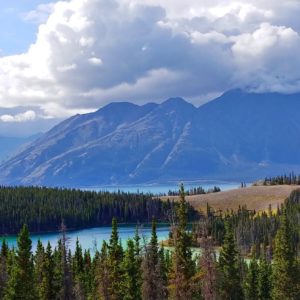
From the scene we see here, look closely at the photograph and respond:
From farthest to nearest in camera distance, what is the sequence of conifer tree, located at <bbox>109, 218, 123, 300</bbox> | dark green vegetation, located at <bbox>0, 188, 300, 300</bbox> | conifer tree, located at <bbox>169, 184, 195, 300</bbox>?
conifer tree, located at <bbox>109, 218, 123, 300</bbox>, dark green vegetation, located at <bbox>0, 188, 300, 300</bbox>, conifer tree, located at <bbox>169, 184, 195, 300</bbox>

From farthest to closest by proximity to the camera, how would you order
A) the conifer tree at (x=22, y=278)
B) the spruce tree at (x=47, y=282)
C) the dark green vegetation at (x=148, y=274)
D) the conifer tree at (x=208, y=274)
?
the spruce tree at (x=47, y=282) → the conifer tree at (x=208, y=274) → the conifer tree at (x=22, y=278) → the dark green vegetation at (x=148, y=274)

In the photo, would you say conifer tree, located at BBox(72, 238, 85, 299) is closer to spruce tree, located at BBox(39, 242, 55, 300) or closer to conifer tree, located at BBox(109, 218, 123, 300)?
spruce tree, located at BBox(39, 242, 55, 300)

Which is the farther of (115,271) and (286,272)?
(286,272)

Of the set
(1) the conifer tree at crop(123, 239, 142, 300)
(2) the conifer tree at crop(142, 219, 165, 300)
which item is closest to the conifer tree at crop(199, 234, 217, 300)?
(2) the conifer tree at crop(142, 219, 165, 300)

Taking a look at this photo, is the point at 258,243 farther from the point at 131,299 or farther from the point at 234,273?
the point at 131,299

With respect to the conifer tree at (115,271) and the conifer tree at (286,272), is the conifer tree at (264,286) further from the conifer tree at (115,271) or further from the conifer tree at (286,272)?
the conifer tree at (115,271)

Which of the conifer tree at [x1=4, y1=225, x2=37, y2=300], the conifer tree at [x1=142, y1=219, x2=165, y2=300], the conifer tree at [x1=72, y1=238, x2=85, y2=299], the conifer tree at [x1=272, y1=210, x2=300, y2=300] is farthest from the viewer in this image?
the conifer tree at [x1=72, y1=238, x2=85, y2=299]

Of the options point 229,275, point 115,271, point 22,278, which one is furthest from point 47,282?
point 229,275

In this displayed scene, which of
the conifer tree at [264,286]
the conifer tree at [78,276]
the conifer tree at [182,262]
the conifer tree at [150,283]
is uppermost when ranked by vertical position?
the conifer tree at [182,262]

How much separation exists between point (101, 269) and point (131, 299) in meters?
9.81

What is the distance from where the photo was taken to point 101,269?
243 feet

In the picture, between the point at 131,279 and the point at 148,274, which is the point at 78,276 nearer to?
the point at 148,274

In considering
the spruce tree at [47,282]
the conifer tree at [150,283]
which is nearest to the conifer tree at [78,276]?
the spruce tree at [47,282]

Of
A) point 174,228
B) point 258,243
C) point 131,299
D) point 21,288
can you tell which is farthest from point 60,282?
point 258,243
